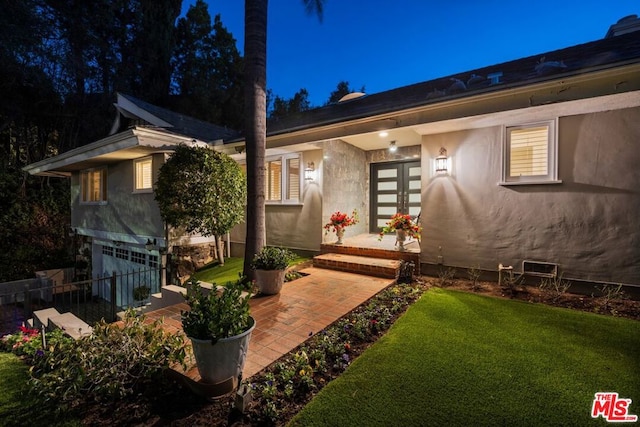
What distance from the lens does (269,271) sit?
5.05m

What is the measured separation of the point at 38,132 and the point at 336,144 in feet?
52.2

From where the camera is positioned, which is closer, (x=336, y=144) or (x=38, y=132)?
(x=336, y=144)

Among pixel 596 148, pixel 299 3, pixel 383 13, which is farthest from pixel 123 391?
pixel 383 13

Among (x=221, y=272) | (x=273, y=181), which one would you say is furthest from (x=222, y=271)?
(x=273, y=181)

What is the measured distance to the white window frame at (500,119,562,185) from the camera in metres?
5.12

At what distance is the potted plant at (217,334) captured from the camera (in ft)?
8.00

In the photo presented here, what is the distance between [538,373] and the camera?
9.30 ft

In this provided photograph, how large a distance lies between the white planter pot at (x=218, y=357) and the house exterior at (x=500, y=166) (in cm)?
497

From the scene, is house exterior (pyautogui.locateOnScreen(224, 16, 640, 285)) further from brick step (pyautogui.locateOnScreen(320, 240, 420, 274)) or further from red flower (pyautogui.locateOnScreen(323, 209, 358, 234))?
red flower (pyautogui.locateOnScreen(323, 209, 358, 234))

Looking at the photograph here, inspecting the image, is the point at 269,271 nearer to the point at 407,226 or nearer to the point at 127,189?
the point at 407,226

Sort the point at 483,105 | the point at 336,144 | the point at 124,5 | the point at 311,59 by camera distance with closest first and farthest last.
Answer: the point at 483,105
the point at 336,144
the point at 124,5
the point at 311,59

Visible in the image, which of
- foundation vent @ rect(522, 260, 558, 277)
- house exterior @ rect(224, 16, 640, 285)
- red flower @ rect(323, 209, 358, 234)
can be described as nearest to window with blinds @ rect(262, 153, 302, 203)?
house exterior @ rect(224, 16, 640, 285)

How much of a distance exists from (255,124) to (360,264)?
381 cm

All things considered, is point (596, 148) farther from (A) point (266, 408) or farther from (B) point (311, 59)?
(B) point (311, 59)
